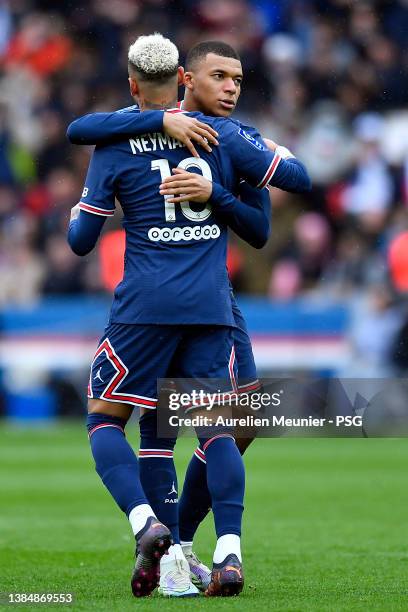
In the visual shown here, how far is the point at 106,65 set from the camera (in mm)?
17828

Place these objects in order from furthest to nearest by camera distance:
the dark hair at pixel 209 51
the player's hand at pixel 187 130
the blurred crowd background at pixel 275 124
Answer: the blurred crowd background at pixel 275 124 < the dark hair at pixel 209 51 < the player's hand at pixel 187 130

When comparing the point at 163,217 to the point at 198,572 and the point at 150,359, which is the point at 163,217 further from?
the point at 198,572

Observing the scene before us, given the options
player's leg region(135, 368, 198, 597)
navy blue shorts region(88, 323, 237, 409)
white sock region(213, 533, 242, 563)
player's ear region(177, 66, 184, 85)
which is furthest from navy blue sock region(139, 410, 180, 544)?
player's ear region(177, 66, 184, 85)

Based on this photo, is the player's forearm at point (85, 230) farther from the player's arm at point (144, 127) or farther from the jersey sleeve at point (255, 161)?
the jersey sleeve at point (255, 161)

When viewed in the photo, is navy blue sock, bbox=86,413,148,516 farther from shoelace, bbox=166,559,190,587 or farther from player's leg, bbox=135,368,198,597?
shoelace, bbox=166,559,190,587

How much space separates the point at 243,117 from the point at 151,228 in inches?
451

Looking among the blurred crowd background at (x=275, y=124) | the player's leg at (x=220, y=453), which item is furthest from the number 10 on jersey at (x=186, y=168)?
the blurred crowd background at (x=275, y=124)

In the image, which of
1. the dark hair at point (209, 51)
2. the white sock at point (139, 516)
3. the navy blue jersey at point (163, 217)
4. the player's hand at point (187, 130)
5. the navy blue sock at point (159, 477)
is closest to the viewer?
the white sock at point (139, 516)

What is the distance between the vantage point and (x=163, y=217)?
519 cm

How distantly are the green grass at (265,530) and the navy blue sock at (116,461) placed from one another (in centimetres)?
38

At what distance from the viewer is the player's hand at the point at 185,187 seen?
5090 millimetres

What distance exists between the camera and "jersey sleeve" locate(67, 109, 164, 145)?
5.12 meters

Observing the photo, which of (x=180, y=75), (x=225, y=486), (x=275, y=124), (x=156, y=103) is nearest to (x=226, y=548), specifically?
(x=225, y=486)

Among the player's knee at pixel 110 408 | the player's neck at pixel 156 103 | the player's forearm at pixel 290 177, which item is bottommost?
the player's knee at pixel 110 408
